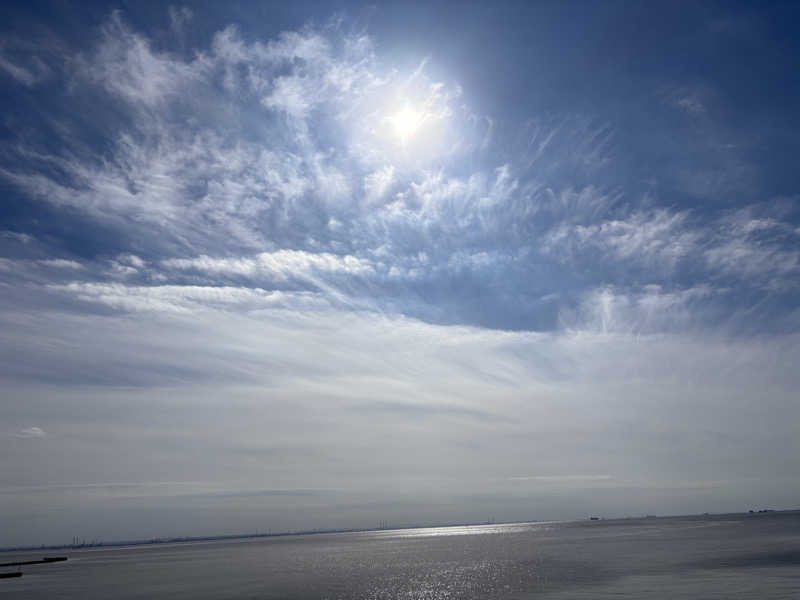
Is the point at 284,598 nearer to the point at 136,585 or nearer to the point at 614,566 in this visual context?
the point at 136,585

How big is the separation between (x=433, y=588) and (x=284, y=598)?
59.2 feet

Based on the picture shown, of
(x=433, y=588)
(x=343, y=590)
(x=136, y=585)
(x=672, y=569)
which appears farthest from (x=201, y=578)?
(x=672, y=569)

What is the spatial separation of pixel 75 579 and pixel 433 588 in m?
78.1

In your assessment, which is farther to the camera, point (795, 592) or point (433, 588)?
point (433, 588)

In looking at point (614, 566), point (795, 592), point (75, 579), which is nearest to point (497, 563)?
point (614, 566)

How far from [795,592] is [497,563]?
61079mm

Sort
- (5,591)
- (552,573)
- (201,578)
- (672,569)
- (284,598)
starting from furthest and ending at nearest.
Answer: (201,578) < (5,591) < (552,573) < (672,569) < (284,598)

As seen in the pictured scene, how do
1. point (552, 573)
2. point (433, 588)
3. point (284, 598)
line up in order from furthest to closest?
point (552, 573) → point (433, 588) → point (284, 598)

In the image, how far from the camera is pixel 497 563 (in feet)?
342

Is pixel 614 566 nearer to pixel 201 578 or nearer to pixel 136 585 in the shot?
pixel 201 578

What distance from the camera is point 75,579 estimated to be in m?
108

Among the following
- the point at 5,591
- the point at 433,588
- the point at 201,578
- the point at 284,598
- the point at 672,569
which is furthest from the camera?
the point at 201,578

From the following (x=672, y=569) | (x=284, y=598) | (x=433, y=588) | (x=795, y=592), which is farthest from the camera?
(x=672, y=569)

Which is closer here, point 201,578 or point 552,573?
point 552,573
